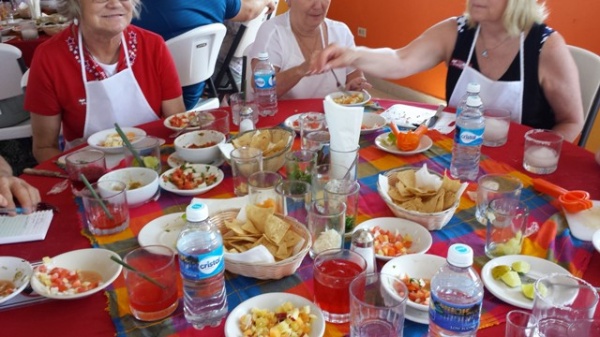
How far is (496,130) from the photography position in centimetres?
191

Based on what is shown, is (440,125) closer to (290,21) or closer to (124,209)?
(290,21)

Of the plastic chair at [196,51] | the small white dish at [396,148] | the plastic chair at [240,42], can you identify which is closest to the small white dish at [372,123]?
the small white dish at [396,148]

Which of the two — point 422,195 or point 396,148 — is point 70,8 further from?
point 422,195

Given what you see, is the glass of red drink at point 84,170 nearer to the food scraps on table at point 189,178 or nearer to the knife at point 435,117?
the food scraps on table at point 189,178

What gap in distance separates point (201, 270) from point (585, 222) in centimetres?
103

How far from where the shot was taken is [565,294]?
109cm

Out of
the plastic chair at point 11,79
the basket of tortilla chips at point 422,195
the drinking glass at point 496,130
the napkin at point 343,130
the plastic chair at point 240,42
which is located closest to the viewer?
the basket of tortilla chips at point 422,195

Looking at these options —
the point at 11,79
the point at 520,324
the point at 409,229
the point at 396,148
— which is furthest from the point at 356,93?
the point at 11,79

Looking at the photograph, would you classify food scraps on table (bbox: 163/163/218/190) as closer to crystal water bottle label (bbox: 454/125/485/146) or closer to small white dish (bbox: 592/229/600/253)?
crystal water bottle label (bbox: 454/125/485/146)

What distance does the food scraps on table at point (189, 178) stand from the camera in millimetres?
1676

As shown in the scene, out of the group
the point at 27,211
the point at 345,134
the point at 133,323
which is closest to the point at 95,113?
the point at 27,211

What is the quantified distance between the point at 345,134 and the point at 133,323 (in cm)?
80

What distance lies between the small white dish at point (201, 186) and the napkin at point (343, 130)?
1.27 feet

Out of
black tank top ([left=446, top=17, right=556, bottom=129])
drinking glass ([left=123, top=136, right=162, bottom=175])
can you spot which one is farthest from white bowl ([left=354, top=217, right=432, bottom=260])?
black tank top ([left=446, top=17, right=556, bottom=129])
